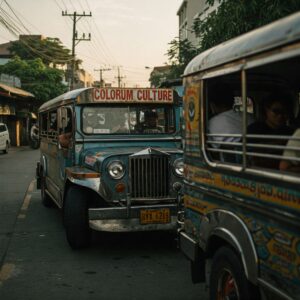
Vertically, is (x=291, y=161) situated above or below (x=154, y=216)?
above

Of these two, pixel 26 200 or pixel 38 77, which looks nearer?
pixel 26 200

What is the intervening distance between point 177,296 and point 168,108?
353 cm

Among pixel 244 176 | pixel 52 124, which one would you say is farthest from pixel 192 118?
pixel 52 124

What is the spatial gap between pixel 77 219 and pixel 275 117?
363 cm

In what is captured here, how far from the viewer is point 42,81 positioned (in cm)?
4634

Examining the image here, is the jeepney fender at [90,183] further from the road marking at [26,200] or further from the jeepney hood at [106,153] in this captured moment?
the road marking at [26,200]

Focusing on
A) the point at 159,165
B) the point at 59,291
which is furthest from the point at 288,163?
the point at 159,165

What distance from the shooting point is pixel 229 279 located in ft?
12.0

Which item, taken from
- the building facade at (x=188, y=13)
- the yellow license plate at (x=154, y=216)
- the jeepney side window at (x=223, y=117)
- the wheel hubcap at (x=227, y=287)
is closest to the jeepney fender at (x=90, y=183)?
the yellow license plate at (x=154, y=216)

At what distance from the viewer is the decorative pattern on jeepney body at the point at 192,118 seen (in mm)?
4148

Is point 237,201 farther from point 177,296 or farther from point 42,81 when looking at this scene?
point 42,81

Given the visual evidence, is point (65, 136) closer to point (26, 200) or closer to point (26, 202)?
point (26, 202)

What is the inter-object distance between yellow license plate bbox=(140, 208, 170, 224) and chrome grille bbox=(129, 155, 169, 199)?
9.8 inches

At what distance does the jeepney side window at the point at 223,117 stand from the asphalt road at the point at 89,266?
1770 millimetres
